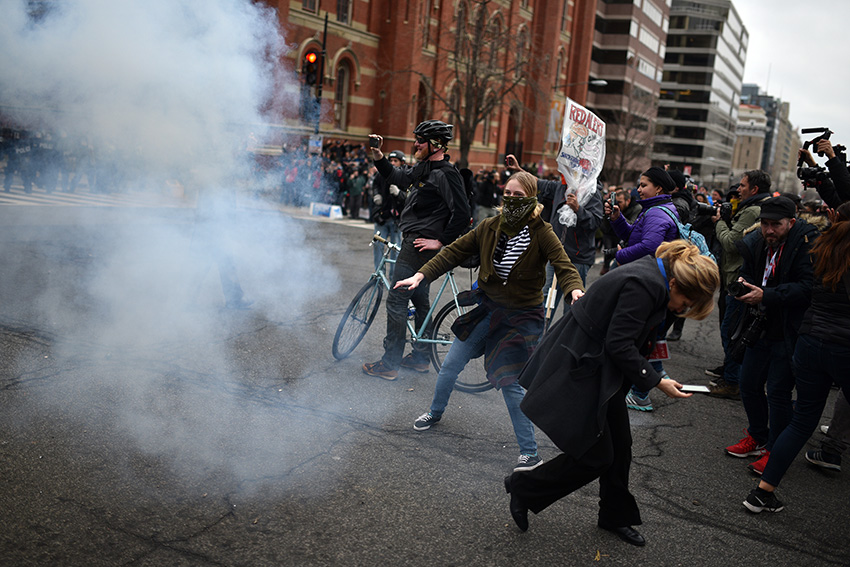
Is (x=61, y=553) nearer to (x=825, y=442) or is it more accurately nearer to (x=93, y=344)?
(x=93, y=344)

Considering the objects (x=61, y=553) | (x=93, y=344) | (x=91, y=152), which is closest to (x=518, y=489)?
(x=61, y=553)

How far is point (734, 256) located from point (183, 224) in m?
5.86

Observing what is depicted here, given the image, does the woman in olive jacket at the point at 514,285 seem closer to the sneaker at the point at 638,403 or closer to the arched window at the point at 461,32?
the sneaker at the point at 638,403

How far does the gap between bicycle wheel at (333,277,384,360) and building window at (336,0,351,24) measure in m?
25.5

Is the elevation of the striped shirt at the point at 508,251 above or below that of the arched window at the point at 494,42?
below

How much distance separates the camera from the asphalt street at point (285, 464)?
3.04 meters

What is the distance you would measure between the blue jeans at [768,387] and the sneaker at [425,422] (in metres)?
2.10

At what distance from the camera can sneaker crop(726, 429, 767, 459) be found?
4.59 metres

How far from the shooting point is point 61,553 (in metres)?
2.76

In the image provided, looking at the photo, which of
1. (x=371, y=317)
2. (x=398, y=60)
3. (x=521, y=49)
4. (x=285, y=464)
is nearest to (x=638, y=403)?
(x=371, y=317)

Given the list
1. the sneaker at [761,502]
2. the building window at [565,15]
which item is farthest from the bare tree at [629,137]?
the sneaker at [761,502]

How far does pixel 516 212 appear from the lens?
3916 mm

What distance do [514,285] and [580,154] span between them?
8.79 feet

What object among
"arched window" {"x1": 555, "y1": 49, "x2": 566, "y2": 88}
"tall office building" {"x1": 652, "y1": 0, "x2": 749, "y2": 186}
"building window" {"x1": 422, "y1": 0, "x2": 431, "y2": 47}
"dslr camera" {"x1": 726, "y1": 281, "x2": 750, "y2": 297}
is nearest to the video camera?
"dslr camera" {"x1": 726, "y1": 281, "x2": 750, "y2": 297}
